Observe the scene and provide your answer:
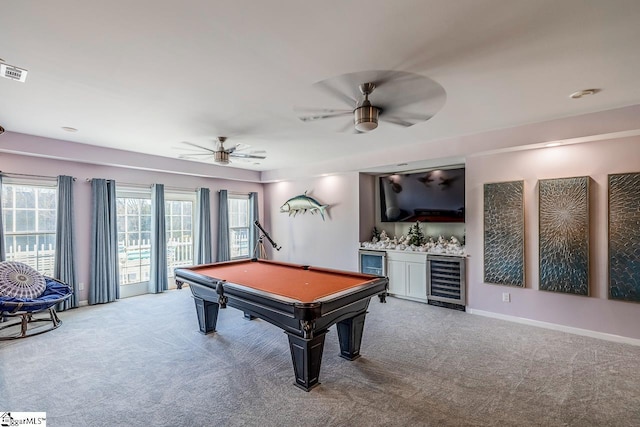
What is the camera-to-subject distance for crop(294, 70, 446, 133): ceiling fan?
8.28ft

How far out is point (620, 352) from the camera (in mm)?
3195

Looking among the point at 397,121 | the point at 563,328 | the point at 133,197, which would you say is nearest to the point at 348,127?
the point at 397,121

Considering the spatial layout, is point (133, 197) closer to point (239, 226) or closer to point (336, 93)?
point (239, 226)

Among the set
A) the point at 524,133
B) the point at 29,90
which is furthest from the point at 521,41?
the point at 29,90

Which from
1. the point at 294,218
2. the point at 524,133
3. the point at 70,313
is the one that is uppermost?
the point at 524,133

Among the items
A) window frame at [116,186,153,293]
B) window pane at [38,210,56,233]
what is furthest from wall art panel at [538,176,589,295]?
window pane at [38,210,56,233]

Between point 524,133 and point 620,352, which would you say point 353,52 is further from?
point 620,352

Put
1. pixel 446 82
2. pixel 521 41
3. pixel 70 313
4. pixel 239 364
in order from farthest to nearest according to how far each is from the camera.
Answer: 1. pixel 70 313
2. pixel 239 364
3. pixel 446 82
4. pixel 521 41

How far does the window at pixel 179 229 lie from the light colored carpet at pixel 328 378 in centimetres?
238

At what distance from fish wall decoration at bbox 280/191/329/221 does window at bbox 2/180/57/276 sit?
4.29 metres

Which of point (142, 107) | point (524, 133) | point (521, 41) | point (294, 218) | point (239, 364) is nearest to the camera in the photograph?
point (521, 41)

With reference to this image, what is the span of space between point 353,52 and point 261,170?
572 centimetres

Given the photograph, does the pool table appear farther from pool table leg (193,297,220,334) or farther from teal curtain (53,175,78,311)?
teal curtain (53,175,78,311)

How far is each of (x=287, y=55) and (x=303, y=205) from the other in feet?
15.7
